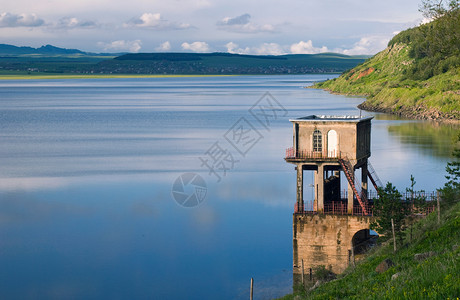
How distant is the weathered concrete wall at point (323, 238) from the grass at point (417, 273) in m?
3.95

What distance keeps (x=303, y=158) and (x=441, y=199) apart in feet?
26.2

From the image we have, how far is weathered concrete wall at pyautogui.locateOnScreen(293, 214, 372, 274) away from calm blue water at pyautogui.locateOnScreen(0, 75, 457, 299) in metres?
1.83

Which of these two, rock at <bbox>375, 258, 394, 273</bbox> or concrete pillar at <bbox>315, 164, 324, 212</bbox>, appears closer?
rock at <bbox>375, 258, 394, 273</bbox>

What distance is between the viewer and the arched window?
38094mm

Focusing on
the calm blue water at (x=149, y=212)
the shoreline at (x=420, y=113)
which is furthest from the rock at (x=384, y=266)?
the shoreline at (x=420, y=113)

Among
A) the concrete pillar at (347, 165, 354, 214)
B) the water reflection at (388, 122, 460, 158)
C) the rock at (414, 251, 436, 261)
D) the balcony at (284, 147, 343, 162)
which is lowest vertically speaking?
the water reflection at (388, 122, 460, 158)

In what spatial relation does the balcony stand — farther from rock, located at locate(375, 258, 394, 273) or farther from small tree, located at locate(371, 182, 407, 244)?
rock, located at locate(375, 258, 394, 273)

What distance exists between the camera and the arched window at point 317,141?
125 feet

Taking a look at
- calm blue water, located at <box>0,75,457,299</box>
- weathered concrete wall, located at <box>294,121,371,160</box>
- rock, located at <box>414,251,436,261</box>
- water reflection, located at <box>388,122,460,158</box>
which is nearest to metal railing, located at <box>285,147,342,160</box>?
weathered concrete wall, located at <box>294,121,371,160</box>

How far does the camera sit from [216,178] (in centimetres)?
6519

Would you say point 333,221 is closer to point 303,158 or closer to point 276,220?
point 303,158

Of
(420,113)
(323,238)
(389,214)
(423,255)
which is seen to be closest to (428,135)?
(420,113)

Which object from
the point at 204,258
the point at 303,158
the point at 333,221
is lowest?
the point at 204,258

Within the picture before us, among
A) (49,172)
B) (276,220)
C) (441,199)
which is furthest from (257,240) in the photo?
(49,172)
